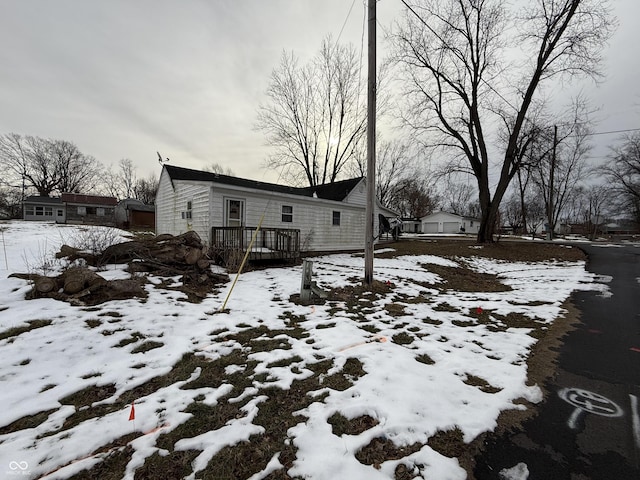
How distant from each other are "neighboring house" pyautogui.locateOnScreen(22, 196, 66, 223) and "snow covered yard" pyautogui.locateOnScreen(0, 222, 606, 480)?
41.4m

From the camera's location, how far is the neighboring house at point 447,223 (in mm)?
47675

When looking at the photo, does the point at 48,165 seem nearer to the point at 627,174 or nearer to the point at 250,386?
the point at 250,386

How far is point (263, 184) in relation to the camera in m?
16.9

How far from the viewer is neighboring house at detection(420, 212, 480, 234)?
47675mm

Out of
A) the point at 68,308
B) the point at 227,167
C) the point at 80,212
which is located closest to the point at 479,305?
the point at 68,308

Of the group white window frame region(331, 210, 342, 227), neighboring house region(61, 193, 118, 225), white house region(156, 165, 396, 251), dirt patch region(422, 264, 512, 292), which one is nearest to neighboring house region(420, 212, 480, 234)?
white house region(156, 165, 396, 251)

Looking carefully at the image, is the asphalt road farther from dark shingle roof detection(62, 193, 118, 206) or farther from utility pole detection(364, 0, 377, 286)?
dark shingle roof detection(62, 193, 118, 206)

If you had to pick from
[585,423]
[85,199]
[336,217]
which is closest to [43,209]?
[85,199]

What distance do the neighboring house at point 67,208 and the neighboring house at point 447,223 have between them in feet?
166

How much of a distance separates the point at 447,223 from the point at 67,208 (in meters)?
58.5

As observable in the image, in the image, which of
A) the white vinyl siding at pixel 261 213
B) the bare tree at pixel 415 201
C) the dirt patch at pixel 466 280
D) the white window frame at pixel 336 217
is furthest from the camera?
the bare tree at pixel 415 201

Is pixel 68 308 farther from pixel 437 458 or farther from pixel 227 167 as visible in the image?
pixel 227 167

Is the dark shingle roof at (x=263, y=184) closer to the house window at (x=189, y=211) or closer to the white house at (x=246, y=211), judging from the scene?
the white house at (x=246, y=211)

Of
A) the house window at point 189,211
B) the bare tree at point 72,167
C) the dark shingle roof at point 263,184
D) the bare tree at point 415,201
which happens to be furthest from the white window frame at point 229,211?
the bare tree at point 72,167
